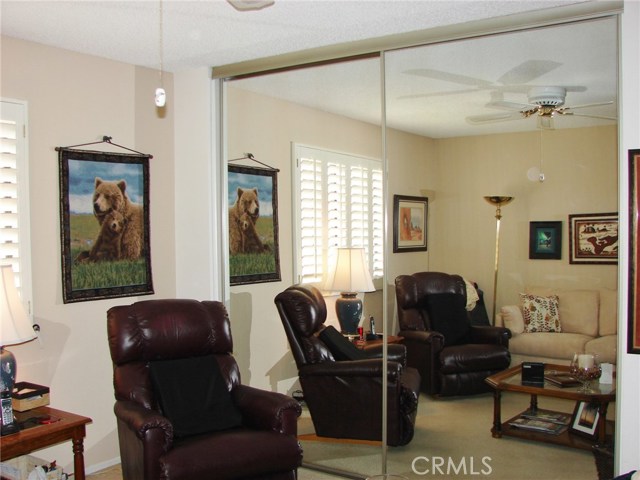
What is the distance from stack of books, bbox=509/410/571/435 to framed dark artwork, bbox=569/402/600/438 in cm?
4

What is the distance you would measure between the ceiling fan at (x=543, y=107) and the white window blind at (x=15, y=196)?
2.64 meters

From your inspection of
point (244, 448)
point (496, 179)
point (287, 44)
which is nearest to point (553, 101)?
point (496, 179)

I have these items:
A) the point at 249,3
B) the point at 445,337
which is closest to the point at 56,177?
the point at 249,3

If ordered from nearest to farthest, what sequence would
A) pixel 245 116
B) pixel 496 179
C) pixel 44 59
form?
pixel 496 179 → pixel 44 59 → pixel 245 116

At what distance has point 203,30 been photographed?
354 cm

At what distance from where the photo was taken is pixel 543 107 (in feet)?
10.7

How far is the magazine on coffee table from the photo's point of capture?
323cm

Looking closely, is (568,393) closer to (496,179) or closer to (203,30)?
(496,179)

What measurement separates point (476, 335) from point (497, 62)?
1.49m

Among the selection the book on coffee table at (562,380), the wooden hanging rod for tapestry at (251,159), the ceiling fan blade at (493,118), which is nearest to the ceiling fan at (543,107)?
the ceiling fan blade at (493,118)

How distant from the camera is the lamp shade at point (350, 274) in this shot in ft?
12.6

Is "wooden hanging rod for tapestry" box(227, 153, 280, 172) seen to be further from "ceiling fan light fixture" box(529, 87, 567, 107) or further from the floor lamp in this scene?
"ceiling fan light fixture" box(529, 87, 567, 107)

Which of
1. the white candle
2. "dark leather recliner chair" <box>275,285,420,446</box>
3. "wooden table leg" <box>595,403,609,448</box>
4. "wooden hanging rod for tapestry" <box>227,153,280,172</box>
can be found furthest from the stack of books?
"wooden hanging rod for tapestry" <box>227,153,280,172</box>

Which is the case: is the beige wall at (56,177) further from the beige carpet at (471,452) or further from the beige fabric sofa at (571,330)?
the beige fabric sofa at (571,330)
